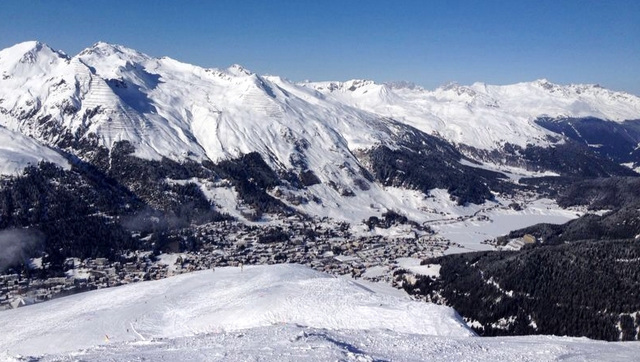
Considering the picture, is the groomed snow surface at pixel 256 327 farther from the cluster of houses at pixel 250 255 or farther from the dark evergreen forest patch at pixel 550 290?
the dark evergreen forest patch at pixel 550 290

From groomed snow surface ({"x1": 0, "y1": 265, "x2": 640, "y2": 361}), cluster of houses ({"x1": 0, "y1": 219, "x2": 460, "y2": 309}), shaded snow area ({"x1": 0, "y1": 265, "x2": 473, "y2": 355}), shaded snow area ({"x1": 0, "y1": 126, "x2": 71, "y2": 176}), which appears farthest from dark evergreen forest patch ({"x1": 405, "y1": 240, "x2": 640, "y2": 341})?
shaded snow area ({"x1": 0, "y1": 126, "x2": 71, "y2": 176})

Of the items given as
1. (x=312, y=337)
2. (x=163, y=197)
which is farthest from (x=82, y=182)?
(x=312, y=337)

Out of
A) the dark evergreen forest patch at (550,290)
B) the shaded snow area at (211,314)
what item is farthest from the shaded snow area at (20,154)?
the dark evergreen forest patch at (550,290)

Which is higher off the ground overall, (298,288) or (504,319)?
(298,288)

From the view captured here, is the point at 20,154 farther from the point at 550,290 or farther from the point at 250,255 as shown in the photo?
the point at 550,290

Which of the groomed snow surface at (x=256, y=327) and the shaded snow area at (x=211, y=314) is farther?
the shaded snow area at (x=211, y=314)

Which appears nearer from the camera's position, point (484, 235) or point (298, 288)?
point (298, 288)

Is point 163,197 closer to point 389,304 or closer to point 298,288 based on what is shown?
point 298,288
